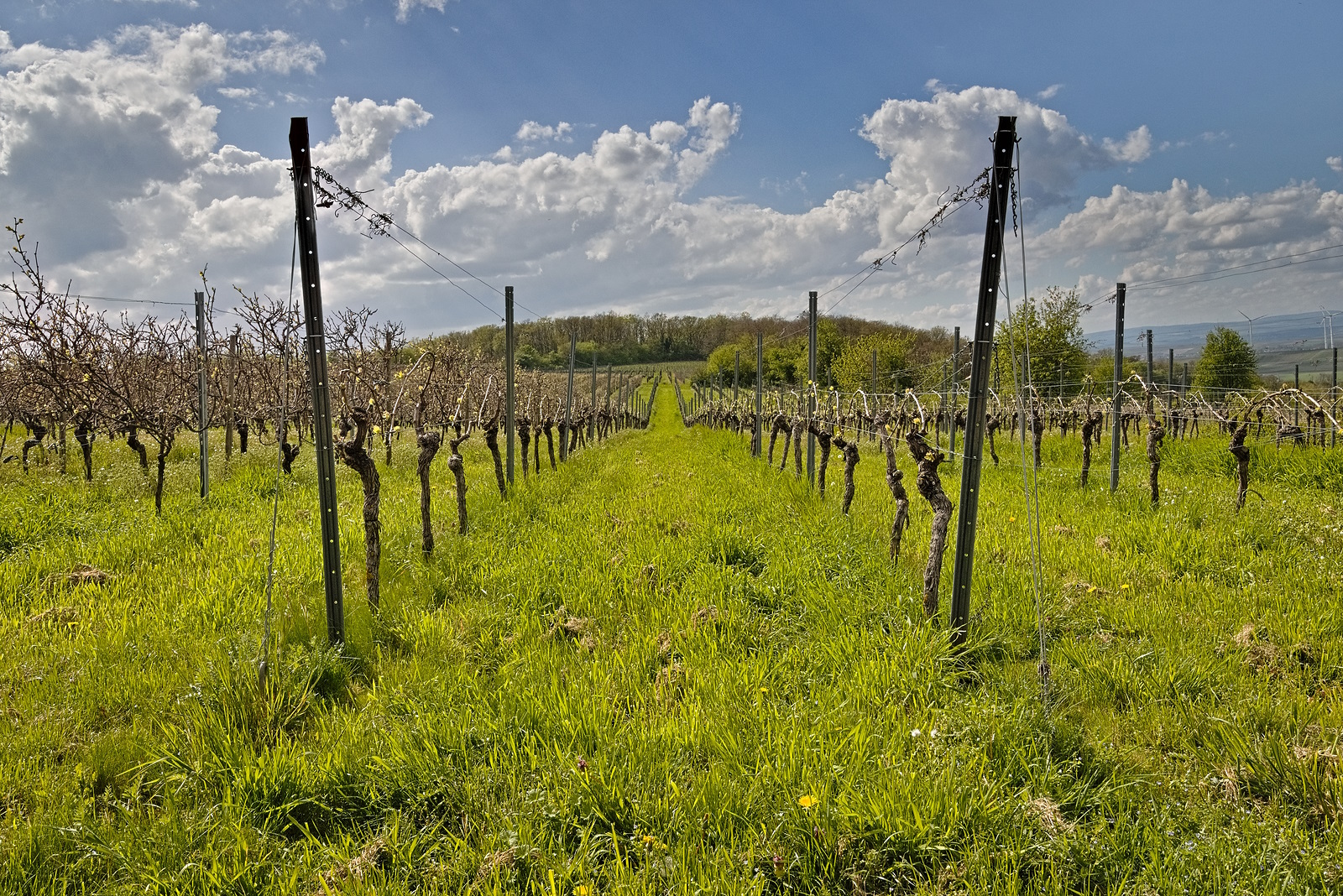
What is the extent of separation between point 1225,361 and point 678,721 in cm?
5404

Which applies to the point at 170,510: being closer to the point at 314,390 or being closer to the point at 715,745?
the point at 314,390

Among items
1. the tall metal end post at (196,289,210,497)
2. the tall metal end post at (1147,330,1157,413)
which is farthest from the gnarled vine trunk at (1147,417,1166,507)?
the tall metal end post at (196,289,210,497)

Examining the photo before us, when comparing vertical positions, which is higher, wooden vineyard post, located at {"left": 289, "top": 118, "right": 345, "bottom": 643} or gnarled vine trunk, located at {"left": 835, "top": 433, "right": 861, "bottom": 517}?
wooden vineyard post, located at {"left": 289, "top": 118, "right": 345, "bottom": 643}

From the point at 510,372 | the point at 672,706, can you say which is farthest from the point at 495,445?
the point at 672,706

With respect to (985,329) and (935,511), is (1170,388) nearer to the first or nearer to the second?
(935,511)

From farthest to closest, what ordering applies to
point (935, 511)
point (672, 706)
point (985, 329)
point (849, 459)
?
point (849, 459) < point (935, 511) < point (985, 329) < point (672, 706)

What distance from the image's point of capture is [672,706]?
3916mm

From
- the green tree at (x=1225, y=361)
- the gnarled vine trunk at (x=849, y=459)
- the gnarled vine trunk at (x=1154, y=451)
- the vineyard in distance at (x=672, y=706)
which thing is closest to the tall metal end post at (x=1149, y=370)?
the gnarled vine trunk at (x=1154, y=451)

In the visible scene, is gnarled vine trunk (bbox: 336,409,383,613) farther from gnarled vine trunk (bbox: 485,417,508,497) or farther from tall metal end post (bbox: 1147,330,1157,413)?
tall metal end post (bbox: 1147,330,1157,413)

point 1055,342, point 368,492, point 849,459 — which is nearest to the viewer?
point 368,492

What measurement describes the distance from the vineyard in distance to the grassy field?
24mm

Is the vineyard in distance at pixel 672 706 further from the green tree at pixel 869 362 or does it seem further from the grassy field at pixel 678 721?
the green tree at pixel 869 362

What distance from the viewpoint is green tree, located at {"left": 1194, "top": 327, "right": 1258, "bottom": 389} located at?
39812mm

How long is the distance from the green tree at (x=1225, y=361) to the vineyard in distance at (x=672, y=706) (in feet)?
138
